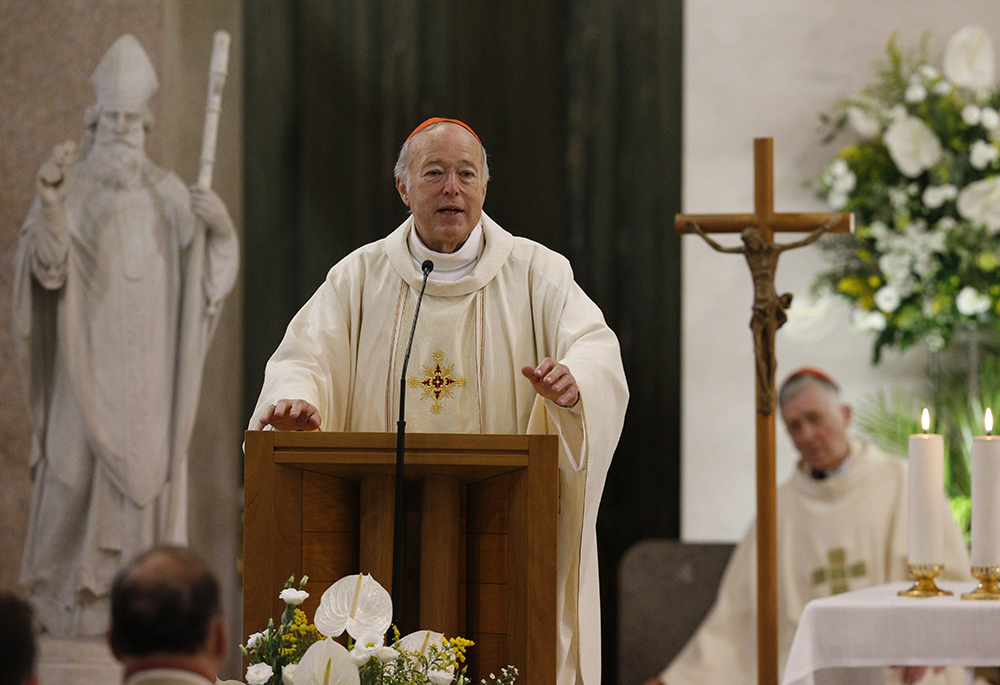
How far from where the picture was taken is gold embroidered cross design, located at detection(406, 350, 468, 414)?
3.24 m

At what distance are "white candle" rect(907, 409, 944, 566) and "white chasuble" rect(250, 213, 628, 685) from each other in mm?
881

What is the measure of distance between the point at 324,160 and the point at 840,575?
3357 mm

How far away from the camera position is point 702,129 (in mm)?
6250

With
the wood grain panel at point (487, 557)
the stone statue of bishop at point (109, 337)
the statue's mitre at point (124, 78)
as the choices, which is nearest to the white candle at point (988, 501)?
the wood grain panel at point (487, 557)

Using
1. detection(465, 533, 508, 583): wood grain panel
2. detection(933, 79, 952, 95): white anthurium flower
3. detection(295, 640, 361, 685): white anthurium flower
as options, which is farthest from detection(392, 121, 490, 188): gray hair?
detection(933, 79, 952, 95): white anthurium flower

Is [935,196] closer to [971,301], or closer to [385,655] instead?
[971,301]

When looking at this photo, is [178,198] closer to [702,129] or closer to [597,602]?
[702,129]

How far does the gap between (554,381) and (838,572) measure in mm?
3313

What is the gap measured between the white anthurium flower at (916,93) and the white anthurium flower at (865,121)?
0.60ft

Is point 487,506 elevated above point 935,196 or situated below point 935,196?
below

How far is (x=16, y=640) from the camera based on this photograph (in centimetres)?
121

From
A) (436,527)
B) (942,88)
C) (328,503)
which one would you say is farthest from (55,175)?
(942,88)

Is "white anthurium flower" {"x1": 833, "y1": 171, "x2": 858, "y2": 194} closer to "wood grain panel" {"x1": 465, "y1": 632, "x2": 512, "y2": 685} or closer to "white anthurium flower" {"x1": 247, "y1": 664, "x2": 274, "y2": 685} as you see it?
"wood grain panel" {"x1": 465, "y1": 632, "x2": 512, "y2": 685}

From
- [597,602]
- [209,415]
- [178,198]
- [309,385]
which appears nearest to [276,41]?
[178,198]
